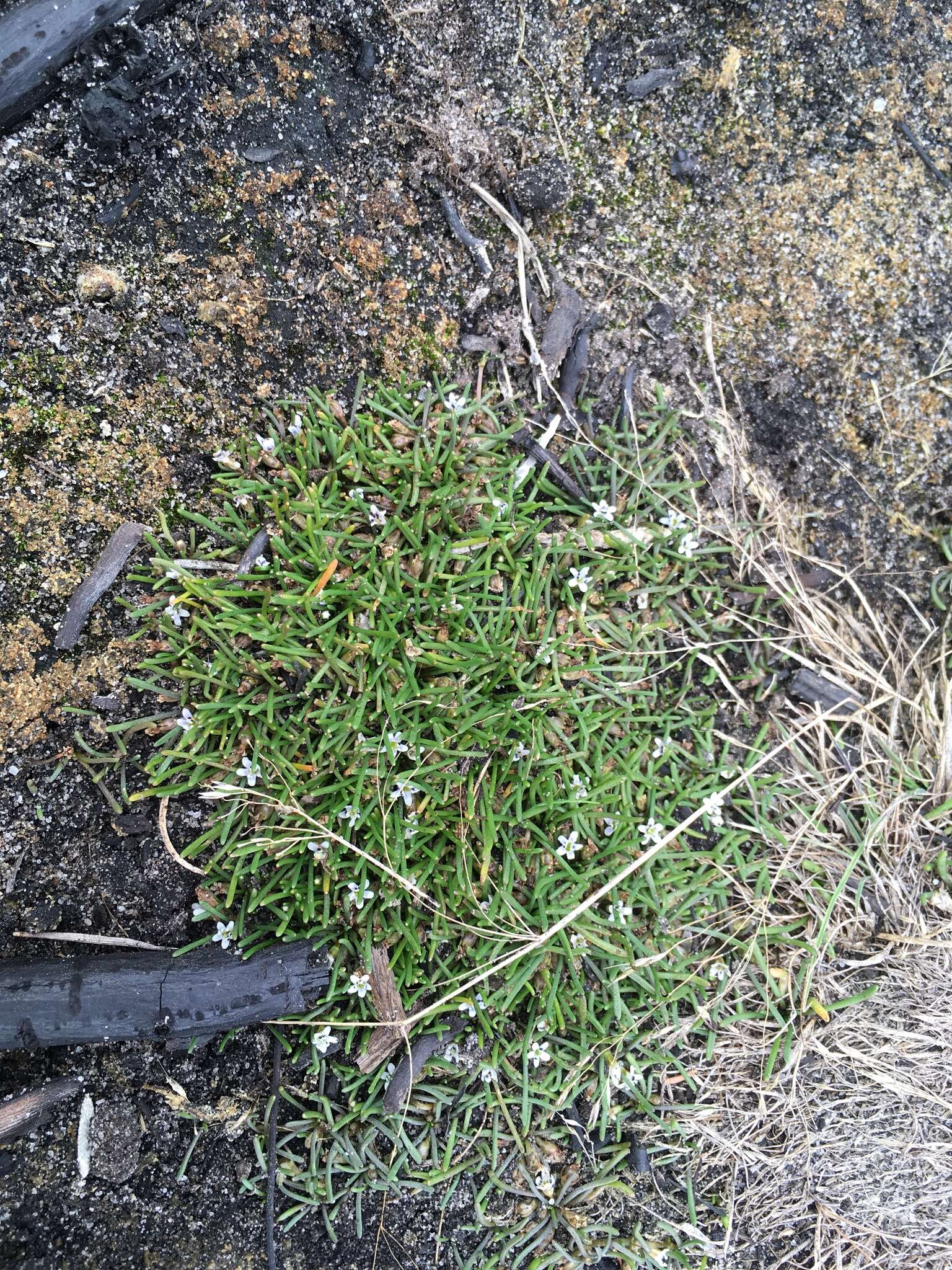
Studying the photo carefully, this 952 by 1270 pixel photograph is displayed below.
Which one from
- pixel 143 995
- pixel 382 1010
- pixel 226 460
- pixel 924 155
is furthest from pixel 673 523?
pixel 143 995

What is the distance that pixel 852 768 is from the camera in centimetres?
321

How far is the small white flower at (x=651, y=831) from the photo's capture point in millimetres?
2947

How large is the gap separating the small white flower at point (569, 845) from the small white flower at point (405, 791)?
0.58 metres

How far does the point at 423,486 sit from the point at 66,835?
5.94 feet

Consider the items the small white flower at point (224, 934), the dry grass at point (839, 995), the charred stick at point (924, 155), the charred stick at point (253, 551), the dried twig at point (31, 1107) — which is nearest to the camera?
the dried twig at point (31, 1107)

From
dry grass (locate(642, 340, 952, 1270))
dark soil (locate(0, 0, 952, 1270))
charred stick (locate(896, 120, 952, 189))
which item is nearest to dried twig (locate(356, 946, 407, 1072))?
dark soil (locate(0, 0, 952, 1270))

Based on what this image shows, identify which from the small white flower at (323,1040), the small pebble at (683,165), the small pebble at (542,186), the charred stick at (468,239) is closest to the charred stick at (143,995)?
the small white flower at (323,1040)

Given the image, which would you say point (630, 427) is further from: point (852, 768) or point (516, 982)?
point (516, 982)

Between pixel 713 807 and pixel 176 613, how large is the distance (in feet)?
7.03

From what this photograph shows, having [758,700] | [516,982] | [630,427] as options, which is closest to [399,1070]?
[516,982]

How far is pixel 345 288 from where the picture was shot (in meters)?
2.94

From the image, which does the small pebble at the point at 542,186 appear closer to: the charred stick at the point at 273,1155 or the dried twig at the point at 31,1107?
the charred stick at the point at 273,1155

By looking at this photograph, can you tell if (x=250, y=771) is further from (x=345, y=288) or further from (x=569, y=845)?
(x=345, y=288)

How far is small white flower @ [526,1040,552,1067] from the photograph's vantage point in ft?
9.33
